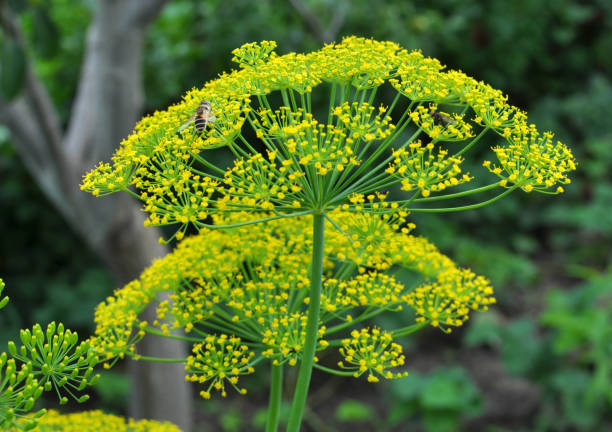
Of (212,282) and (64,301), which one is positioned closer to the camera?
(212,282)

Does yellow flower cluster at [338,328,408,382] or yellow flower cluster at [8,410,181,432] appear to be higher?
yellow flower cluster at [338,328,408,382]

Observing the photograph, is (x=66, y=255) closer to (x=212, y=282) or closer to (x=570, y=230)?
(x=212, y=282)

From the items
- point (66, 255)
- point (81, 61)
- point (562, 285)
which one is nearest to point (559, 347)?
point (562, 285)

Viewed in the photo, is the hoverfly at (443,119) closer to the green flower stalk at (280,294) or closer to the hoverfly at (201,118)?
the green flower stalk at (280,294)

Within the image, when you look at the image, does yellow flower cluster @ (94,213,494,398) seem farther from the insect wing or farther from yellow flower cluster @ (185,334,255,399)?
the insect wing

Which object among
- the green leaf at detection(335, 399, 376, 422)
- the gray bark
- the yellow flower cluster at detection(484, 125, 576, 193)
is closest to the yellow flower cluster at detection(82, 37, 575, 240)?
the yellow flower cluster at detection(484, 125, 576, 193)

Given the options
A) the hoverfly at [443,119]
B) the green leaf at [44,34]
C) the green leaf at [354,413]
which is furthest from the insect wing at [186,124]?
the green leaf at [354,413]
